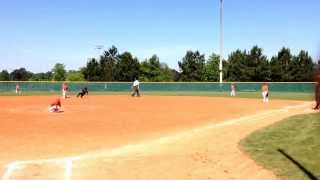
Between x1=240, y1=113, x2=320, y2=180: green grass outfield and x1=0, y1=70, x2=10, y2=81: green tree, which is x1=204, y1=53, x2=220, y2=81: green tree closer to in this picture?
x1=0, y1=70, x2=10, y2=81: green tree

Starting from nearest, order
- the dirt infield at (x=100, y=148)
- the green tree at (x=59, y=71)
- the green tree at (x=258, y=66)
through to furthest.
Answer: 1. the dirt infield at (x=100, y=148)
2. the green tree at (x=258, y=66)
3. the green tree at (x=59, y=71)

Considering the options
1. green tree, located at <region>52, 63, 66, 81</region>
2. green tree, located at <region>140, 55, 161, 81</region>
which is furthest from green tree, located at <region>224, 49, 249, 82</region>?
green tree, located at <region>52, 63, 66, 81</region>

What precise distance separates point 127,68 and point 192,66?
12899 millimetres

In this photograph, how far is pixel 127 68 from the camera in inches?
4387

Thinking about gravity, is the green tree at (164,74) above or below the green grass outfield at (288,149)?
above

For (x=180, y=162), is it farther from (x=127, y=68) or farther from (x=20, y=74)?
(x=20, y=74)

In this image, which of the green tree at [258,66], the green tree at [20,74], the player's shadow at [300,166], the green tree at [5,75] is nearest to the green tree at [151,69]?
the green tree at [258,66]

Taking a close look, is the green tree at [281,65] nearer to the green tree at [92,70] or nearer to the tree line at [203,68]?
the tree line at [203,68]

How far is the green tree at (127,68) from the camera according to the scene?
111 meters

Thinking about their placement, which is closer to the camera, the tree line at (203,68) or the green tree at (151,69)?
the tree line at (203,68)

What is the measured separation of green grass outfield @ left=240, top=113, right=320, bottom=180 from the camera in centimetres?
1040

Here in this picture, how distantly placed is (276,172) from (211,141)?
4.86 meters

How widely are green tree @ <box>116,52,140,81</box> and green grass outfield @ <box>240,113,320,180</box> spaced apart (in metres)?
92.9

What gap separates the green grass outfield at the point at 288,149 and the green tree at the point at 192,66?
89229 millimetres
